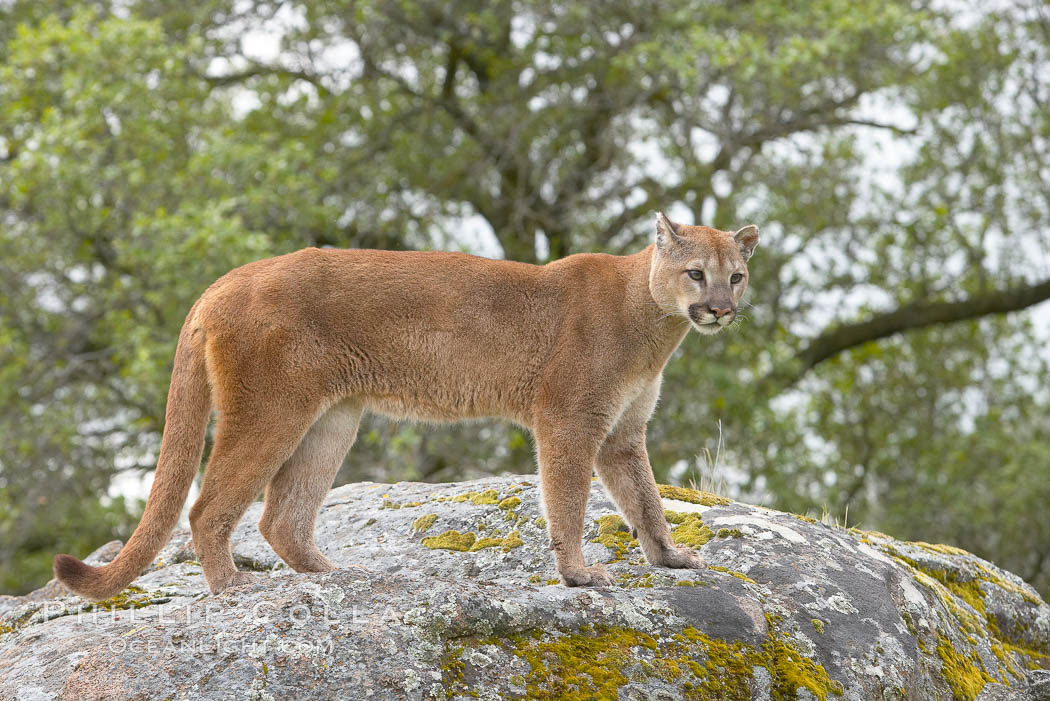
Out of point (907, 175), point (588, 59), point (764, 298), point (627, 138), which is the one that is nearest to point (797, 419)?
point (764, 298)

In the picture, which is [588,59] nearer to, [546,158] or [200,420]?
[546,158]

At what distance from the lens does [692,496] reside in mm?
7199

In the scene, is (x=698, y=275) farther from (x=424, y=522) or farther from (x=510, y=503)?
(x=424, y=522)

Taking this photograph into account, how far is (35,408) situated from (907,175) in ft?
44.2

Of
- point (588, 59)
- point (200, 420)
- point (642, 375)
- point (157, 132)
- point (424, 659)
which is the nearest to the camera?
point (424, 659)

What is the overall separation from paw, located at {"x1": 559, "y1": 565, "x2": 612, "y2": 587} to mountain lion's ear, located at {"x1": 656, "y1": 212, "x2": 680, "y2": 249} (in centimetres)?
202

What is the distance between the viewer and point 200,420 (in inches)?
245

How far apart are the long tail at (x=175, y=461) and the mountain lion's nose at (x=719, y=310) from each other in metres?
2.83

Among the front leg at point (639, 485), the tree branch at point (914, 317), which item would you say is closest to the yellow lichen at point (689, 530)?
the front leg at point (639, 485)

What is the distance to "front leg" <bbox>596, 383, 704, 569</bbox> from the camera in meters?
6.17

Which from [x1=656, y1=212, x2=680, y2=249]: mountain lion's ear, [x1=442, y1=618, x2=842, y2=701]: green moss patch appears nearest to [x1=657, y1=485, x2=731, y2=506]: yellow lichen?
[x1=656, y1=212, x2=680, y2=249]: mountain lion's ear

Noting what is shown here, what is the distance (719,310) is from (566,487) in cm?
133

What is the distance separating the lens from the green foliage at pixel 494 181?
48.5 ft

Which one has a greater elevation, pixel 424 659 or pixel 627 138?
pixel 627 138
